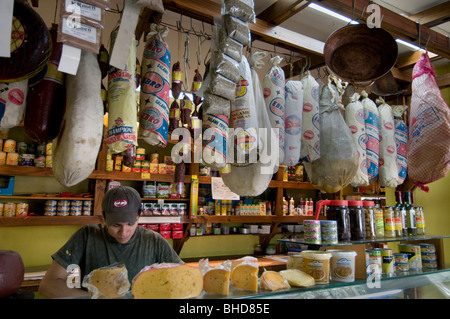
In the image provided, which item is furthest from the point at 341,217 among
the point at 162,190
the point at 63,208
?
the point at 63,208

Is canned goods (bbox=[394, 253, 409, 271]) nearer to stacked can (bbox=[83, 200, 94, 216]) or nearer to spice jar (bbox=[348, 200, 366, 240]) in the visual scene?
spice jar (bbox=[348, 200, 366, 240])

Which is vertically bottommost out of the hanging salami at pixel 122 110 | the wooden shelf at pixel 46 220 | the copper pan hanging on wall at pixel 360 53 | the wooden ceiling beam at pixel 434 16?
the wooden shelf at pixel 46 220

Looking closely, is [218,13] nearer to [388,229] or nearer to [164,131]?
[164,131]

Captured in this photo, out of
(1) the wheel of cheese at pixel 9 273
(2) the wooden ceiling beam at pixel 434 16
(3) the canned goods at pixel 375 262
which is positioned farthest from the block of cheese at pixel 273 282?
(2) the wooden ceiling beam at pixel 434 16

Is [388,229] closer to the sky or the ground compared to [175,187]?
closer to the ground

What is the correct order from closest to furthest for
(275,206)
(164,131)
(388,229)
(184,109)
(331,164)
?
(164,131) → (331,164) → (388,229) → (184,109) → (275,206)

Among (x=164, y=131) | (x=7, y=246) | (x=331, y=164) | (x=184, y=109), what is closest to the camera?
(x=164, y=131)

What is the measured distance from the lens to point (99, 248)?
80.0 inches

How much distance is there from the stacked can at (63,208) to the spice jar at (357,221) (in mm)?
3075

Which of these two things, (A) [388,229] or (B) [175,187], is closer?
(A) [388,229]

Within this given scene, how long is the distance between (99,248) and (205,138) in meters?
1.12

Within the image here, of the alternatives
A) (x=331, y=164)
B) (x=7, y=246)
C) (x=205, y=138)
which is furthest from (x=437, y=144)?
(x=7, y=246)

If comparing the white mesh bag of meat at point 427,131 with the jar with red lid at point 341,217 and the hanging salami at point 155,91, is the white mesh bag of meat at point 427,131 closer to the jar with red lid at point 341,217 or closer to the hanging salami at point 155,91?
the jar with red lid at point 341,217

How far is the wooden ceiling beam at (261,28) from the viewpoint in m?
1.86
